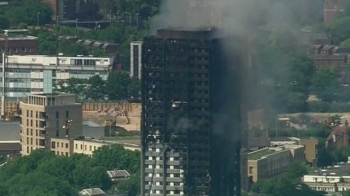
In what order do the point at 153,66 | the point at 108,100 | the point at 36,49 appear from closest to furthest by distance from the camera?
1. the point at 153,66
2. the point at 108,100
3. the point at 36,49

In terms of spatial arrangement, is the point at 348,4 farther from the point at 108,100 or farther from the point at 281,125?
the point at 281,125

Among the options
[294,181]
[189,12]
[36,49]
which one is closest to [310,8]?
[294,181]

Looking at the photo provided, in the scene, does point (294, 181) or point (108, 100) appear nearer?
point (294, 181)

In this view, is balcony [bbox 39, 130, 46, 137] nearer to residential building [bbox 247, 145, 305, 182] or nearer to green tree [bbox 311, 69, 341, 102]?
residential building [bbox 247, 145, 305, 182]

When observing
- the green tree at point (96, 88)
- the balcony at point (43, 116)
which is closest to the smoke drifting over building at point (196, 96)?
the balcony at point (43, 116)

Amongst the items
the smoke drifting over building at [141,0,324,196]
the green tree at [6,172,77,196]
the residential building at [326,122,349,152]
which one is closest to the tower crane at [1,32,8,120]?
the residential building at [326,122,349,152]

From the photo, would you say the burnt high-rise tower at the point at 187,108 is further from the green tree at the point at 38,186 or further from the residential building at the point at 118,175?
the residential building at the point at 118,175

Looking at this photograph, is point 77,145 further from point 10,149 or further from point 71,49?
point 71,49
